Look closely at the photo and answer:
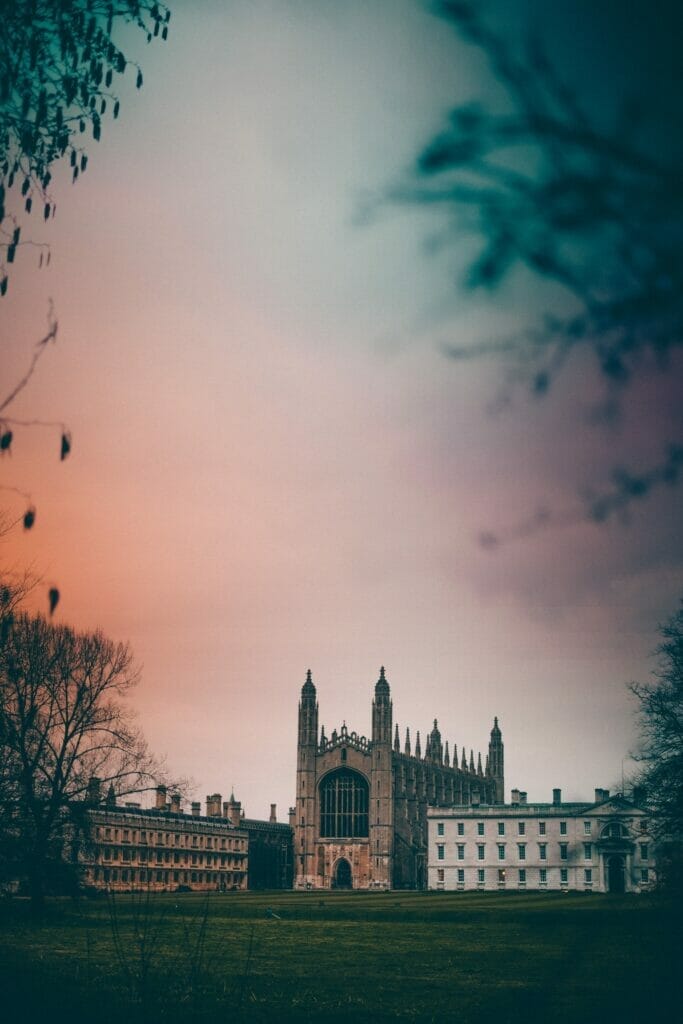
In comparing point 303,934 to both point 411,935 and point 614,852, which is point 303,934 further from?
point 614,852

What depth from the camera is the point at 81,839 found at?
4550 cm

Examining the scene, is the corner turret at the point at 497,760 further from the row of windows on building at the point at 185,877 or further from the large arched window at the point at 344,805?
the row of windows on building at the point at 185,877

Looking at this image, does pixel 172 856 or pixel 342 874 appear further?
pixel 342 874

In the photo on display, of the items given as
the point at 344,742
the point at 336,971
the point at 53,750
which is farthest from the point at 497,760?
the point at 336,971

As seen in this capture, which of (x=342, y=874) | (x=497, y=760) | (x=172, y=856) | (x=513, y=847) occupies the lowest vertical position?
(x=342, y=874)

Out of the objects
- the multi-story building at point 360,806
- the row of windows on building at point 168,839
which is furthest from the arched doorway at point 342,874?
the row of windows on building at point 168,839

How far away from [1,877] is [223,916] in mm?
14126

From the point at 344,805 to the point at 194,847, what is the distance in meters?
15.7

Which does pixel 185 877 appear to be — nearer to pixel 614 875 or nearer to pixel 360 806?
pixel 360 806

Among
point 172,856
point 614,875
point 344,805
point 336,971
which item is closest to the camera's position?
point 336,971

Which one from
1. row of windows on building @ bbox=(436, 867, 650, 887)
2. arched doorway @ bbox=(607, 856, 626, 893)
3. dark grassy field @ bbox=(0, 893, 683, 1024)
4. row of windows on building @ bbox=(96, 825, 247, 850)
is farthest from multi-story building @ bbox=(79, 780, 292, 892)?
dark grassy field @ bbox=(0, 893, 683, 1024)

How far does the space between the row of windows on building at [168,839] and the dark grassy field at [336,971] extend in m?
57.3

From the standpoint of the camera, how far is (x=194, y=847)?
4279 inches

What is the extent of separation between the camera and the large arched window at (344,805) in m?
110
